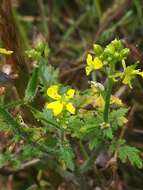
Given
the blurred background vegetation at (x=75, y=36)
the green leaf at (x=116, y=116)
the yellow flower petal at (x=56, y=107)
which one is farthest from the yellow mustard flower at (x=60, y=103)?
the blurred background vegetation at (x=75, y=36)

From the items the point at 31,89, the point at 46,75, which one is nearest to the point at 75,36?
the point at 46,75

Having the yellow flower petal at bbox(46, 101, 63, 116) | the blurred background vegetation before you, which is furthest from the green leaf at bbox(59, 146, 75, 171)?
the blurred background vegetation

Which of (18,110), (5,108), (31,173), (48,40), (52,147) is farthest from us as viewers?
(48,40)

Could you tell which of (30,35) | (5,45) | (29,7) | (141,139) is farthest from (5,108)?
(29,7)

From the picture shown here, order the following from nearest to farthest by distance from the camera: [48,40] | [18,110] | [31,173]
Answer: [18,110], [31,173], [48,40]

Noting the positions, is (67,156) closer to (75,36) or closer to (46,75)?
(46,75)

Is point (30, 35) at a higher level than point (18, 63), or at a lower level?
higher

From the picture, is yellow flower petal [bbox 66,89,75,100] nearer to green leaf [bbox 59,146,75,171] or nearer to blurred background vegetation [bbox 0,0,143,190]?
green leaf [bbox 59,146,75,171]

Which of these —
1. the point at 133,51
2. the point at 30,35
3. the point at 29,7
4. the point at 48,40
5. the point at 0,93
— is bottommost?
→ the point at 0,93

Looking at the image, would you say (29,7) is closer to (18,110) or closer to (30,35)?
(30,35)
